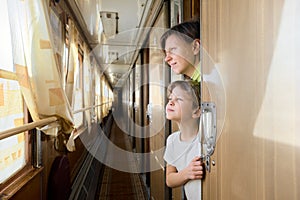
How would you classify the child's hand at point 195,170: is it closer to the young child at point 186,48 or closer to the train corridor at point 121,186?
the young child at point 186,48

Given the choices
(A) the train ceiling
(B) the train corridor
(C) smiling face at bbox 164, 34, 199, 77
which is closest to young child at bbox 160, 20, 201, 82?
(C) smiling face at bbox 164, 34, 199, 77

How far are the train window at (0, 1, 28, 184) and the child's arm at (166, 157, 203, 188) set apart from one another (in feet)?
2.53

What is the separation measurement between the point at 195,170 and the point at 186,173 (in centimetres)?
6

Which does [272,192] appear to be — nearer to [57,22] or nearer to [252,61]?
[252,61]

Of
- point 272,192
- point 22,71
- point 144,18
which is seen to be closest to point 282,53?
point 272,192

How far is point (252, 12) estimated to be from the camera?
0.50 m

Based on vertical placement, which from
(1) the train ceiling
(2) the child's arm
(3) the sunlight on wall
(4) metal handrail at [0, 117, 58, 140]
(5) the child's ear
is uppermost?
(1) the train ceiling

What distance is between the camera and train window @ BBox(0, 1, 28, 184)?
1.12 m

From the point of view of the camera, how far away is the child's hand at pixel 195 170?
32.9 inches

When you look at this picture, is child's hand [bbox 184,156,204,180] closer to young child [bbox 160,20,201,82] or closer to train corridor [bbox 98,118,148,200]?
→ young child [bbox 160,20,201,82]

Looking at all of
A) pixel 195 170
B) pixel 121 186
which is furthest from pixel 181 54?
pixel 121 186

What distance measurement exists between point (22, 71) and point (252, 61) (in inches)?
38.9

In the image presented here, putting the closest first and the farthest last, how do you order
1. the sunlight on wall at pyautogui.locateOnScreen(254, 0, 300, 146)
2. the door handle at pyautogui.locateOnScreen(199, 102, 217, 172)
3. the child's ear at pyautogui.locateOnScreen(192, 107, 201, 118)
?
1. the sunlight on wall at pyautogui.locateOnScreen(254, 0, 300, 146)
2. the door handle at pyautogui.locateOnScreen(199, 102, 217, 172)
3. the child's ear at pyautogui.locateOnScreen(192, 107, 201, 118)

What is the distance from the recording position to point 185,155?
98cm
